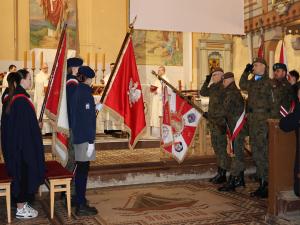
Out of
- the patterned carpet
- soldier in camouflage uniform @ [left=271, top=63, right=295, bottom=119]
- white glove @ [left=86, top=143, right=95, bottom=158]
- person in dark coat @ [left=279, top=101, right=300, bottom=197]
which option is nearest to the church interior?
the patterned carpet

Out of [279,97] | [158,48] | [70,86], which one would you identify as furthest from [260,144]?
[158,48]

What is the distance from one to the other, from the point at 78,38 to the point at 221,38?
5480mm

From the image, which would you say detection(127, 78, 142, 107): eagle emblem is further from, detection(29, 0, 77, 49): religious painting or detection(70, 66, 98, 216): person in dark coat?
detection(29, 0, 77, 49): religious painting

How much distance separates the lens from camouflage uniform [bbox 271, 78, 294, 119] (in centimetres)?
577

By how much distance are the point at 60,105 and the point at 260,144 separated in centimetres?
276

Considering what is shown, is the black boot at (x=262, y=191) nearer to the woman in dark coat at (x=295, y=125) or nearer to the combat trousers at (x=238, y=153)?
the combat trousers at (x=238, y=153)

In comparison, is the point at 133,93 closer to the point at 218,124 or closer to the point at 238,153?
the point at 218,124

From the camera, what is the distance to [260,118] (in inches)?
232

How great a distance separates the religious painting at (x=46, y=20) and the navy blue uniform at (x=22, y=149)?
7.94 metres

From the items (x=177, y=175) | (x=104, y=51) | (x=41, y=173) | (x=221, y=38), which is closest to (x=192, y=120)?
(x=177, y=175)

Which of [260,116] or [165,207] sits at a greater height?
[260,116]

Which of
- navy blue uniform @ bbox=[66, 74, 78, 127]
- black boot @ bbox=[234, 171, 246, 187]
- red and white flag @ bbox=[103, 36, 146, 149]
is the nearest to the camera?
navy blue uniform @ bbox=[66, 74, 78, 127]

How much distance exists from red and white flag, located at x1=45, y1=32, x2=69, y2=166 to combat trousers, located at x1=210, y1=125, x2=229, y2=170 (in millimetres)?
2463

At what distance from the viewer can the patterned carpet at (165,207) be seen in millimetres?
4895
